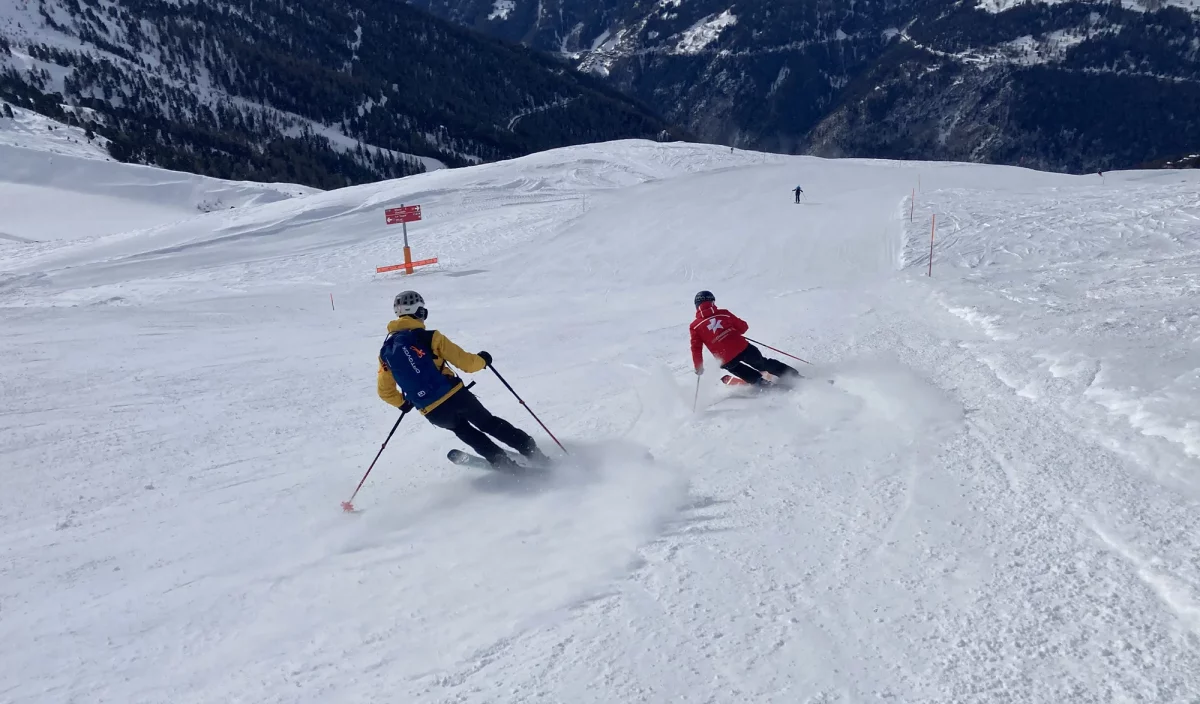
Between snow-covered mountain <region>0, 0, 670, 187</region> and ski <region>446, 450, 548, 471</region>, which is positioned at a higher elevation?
snow-covered mountain <region>0, 0, 670, 187</region>

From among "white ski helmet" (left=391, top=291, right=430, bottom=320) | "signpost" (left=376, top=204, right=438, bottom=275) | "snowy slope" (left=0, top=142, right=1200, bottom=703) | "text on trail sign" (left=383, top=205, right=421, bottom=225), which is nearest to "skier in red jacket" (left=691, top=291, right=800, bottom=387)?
"snowy slope" (left=0, top=142, right=1200, bottom=703)

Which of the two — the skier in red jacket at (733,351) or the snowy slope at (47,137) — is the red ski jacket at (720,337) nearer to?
the skier in red jacket at (733,351)

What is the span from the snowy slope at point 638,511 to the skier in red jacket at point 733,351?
1.75 ft

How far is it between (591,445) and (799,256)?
12.7 metres

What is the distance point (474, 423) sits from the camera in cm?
643

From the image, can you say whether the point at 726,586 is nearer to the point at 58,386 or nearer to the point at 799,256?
the point at 58,386

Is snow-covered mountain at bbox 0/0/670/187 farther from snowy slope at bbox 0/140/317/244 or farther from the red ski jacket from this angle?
the red ski jacket

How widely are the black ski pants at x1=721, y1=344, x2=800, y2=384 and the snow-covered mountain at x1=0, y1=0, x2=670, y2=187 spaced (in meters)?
66.4

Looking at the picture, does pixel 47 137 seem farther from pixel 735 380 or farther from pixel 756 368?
pixel 756 368

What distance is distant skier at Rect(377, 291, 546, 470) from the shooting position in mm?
6195

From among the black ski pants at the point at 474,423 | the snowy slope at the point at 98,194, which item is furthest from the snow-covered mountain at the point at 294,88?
the black ski pants at the point at 474,423

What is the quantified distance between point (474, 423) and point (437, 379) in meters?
0.52

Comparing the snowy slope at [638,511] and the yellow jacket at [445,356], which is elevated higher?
the yellow jacket at [445,356]

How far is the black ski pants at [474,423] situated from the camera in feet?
20.7
